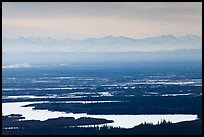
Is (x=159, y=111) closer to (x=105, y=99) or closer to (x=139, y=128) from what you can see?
(x=105, y=99)

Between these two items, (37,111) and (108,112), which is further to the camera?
(108,112)

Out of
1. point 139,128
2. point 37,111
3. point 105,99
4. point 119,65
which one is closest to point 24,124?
point 37,111

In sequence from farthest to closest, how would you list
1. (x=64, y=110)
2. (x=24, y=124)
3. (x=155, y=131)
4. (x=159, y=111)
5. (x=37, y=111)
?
(x=159, y=111) < (x=64, y=110) < (x=37, y=111) < (x=24, y=124) < (x=155, y=131)

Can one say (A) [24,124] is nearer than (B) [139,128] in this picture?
No

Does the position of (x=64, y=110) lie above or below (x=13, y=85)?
below

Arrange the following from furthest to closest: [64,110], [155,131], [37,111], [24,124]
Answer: [64,110] → [37,111] → [24,124] → [155,131]

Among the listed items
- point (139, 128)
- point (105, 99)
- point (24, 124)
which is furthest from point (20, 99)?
point (139, 128)

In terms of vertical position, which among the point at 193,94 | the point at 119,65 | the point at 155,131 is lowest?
the point at 155,131

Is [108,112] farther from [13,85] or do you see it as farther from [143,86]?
[13,85]

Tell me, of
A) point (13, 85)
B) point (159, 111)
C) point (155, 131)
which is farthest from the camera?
point (13, 85)
